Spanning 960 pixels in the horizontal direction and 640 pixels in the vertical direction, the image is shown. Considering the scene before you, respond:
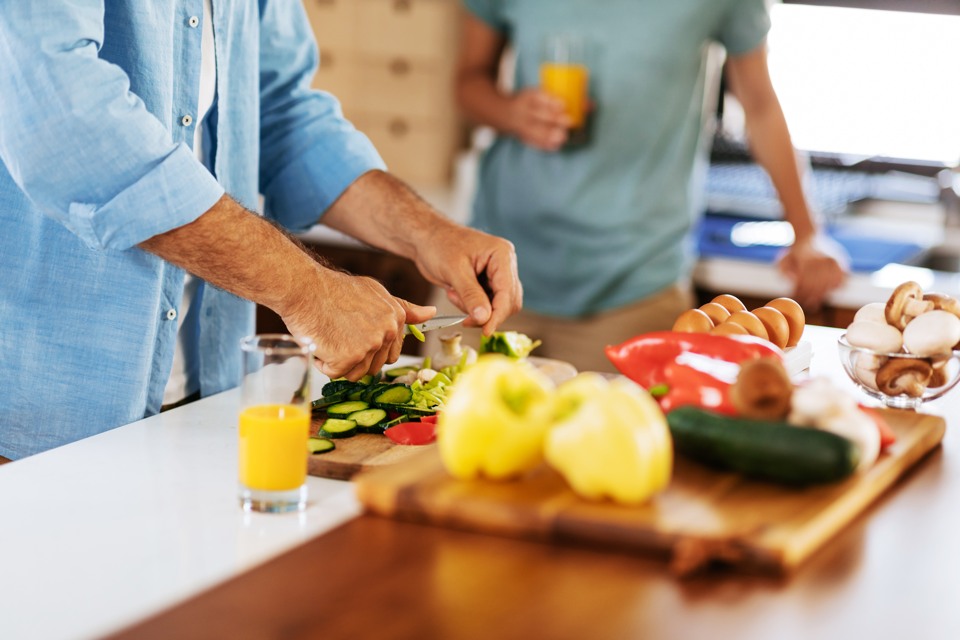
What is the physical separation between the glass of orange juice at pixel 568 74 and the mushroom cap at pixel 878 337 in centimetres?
137

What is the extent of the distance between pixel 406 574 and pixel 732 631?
9.3 inches

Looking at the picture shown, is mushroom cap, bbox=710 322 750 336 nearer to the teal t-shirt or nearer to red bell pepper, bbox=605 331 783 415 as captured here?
red bell pepper, bbox=605 331 783 415

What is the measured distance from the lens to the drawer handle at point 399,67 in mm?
3695

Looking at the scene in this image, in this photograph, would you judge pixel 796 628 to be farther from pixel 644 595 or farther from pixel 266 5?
pixel 266 5

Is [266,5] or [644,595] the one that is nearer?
[644,595]

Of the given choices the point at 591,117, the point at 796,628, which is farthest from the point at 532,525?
the point at 591,117

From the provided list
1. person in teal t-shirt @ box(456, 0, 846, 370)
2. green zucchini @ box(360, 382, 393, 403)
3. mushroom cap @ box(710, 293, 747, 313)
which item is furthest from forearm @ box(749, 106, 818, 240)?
green zucchini @ box(360, 382, 393, 403)

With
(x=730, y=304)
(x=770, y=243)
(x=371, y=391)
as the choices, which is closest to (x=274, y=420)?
(x=371, y=391)

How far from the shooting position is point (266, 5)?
1846mm

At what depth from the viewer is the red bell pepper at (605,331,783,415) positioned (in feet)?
3.77

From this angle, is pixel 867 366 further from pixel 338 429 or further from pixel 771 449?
pixel 338 429

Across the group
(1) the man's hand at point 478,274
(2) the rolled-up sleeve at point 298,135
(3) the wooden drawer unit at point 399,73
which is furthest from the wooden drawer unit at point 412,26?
(1) the man's hand at point 478,274

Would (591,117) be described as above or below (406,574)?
above

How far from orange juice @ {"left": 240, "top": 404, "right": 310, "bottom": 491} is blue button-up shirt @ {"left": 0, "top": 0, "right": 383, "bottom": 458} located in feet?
1.31
